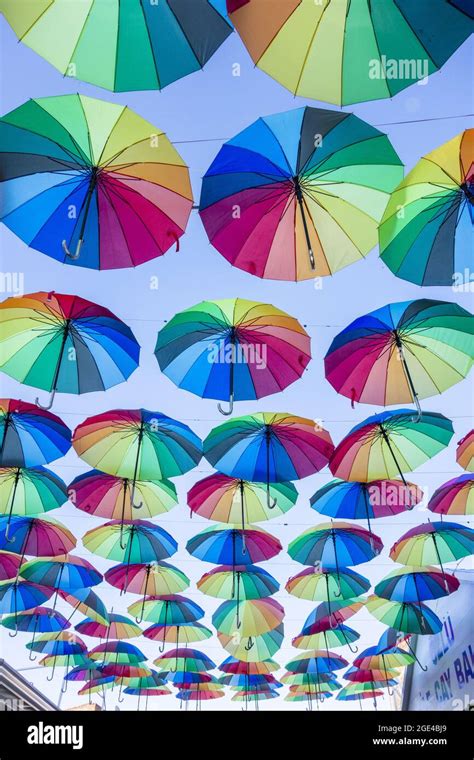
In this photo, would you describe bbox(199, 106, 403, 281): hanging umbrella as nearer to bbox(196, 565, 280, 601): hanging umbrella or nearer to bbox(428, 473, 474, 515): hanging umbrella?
bbox(428, 473, 474, 515): hanging umbrella

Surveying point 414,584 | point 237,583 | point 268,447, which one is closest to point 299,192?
point 268,447

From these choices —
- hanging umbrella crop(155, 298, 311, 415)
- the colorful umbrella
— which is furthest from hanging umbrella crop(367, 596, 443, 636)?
hanging umbrella crop(155, 298, 311, 415)

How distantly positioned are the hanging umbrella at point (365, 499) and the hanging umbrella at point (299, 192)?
3420 millimetres

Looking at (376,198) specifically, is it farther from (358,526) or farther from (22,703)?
(22,703)

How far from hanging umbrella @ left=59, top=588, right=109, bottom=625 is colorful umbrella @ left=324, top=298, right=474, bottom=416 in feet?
22.3

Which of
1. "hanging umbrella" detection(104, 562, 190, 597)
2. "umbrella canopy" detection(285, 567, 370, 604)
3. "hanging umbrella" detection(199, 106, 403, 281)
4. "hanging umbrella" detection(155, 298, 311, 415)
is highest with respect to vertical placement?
"hanging umbrella" detection(199, 106, 403, 281)

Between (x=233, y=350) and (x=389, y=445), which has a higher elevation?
(x=233, y=350)

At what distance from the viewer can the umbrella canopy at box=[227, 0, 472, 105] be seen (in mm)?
3527

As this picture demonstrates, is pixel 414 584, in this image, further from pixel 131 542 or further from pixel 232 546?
pixel 131 542

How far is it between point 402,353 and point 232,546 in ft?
13.9

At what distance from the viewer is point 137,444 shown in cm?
679

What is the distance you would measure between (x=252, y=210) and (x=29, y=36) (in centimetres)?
183

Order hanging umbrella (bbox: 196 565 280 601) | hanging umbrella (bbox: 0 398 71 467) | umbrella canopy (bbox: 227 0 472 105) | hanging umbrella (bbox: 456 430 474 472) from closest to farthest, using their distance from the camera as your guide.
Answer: umbrella canopy (bbox: 227 0 472 105) < hanging umbrella (bbox: 0 398 71 467) < hanging umbrella (bbox: 456 430 474 472) < hanging umbrella (bbox: 196 565 280 601)
